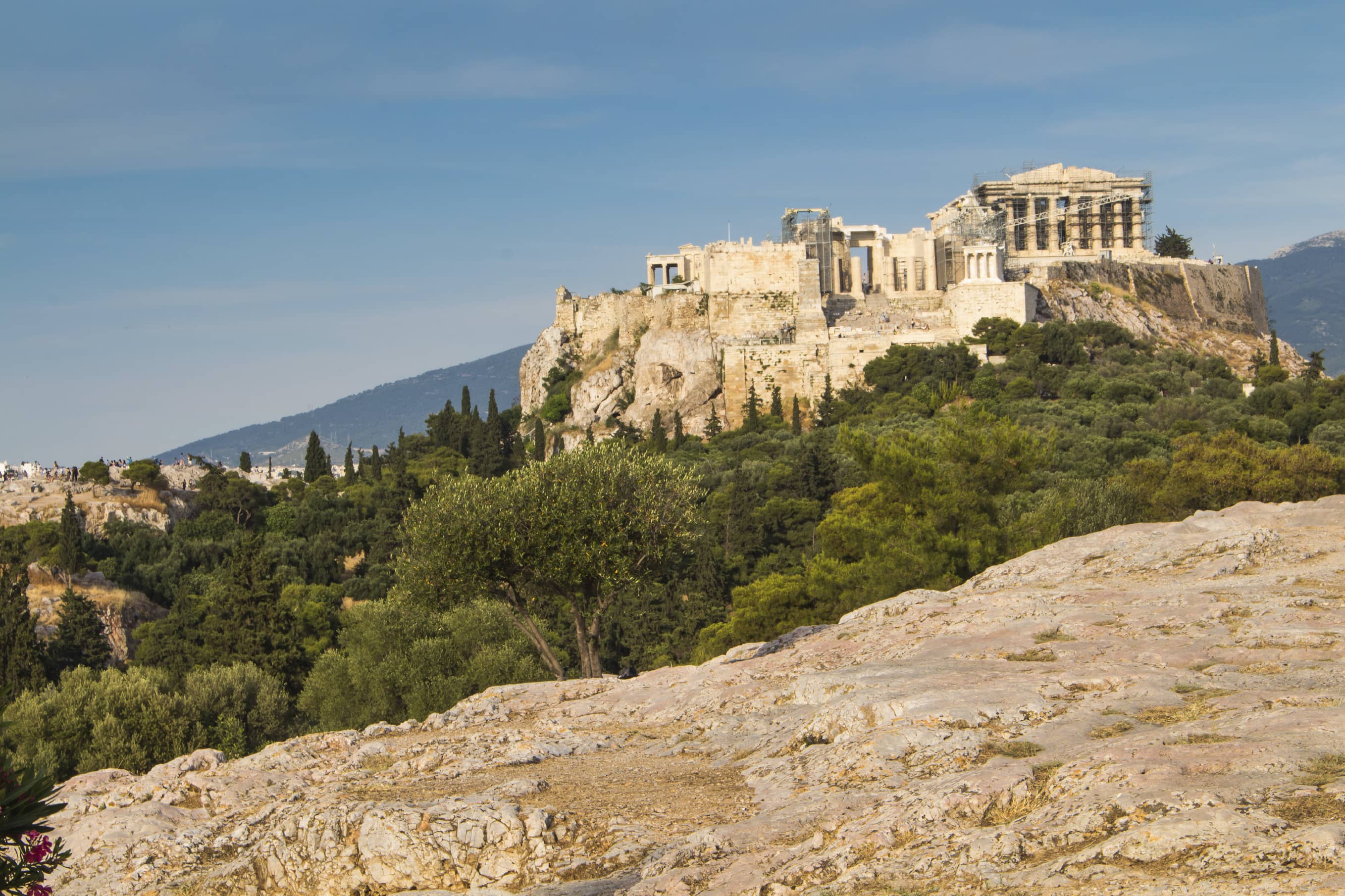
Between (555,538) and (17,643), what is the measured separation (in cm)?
2268

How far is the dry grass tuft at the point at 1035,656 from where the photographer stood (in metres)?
12.2

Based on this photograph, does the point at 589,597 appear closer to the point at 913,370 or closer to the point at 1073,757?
the point at 1073,757

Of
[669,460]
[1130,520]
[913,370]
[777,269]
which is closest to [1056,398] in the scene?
[913,370]

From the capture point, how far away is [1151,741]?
28.6 ft

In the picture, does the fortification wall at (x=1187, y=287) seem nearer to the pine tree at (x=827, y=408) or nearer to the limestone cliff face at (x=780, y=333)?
the limestone cliff face at (x=780, y=333)

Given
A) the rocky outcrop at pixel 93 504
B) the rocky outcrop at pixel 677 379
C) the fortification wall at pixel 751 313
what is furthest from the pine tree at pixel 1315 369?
the rocky outcrop at pixel 93 504

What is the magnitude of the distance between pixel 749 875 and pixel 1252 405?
53697mm

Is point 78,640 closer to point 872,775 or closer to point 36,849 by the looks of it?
point 872,775

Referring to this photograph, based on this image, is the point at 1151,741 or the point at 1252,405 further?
the point at 1252,405

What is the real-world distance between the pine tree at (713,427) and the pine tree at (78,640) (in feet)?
100

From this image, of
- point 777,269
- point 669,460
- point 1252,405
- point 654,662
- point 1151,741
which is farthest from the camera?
point 777,269

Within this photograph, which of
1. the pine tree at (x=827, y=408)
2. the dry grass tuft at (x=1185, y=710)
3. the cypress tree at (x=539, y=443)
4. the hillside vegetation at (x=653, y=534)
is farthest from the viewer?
the cypress tree at (x=539, y=443)

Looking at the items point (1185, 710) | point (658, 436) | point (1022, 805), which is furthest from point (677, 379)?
point (1022, 805)

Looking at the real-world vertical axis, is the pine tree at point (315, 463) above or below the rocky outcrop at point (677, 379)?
below
